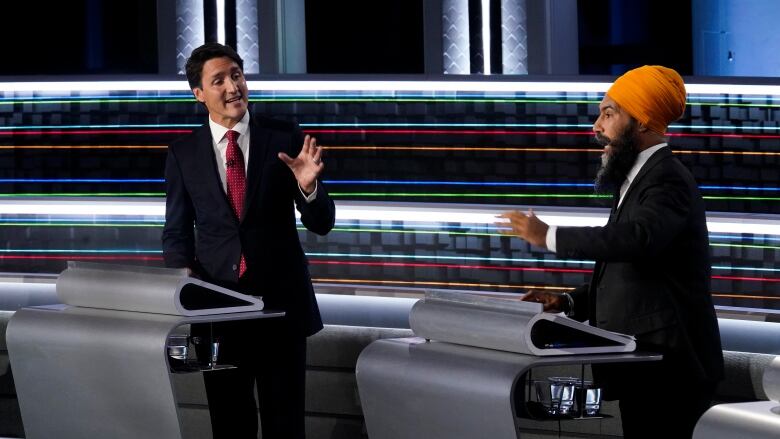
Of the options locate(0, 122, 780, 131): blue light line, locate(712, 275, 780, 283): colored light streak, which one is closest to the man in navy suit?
locate(0, 122, 780, 131): blue light line

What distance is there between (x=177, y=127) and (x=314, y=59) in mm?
4004

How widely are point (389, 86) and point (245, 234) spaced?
1.47 metres

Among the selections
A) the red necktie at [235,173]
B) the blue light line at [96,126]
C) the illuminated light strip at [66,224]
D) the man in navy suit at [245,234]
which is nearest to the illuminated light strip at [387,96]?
the blue light line at [96,126]

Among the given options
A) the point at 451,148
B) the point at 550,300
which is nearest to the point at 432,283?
the point at 451,148

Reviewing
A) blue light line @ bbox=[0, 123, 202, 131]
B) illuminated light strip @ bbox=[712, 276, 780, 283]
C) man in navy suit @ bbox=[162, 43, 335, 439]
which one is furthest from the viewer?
blue light line @ bbox=[0, 123, 202, 131]

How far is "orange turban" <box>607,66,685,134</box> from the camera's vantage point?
3.05 metres

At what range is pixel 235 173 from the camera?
3775mm

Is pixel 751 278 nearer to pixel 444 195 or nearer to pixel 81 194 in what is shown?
pixel 444 195

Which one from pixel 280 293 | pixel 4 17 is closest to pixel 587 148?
pixel 280 293

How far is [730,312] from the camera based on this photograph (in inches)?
169

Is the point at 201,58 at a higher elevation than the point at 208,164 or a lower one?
higher

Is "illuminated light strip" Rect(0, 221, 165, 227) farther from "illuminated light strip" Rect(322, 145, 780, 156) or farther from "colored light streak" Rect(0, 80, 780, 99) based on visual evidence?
"illuminated light strip" Rect(322, 145, 780, 156)

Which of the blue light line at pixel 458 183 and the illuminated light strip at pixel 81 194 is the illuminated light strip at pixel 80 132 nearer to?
the illuminated light strip at pixel 81 194

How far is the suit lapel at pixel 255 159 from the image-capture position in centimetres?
373
